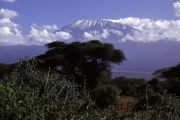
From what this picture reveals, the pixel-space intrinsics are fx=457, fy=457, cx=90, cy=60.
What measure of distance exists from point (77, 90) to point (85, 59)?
23.5 meters

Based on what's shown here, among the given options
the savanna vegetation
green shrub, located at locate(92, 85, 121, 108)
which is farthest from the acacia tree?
green shrub, located at locate(92, 85, 121, 108)

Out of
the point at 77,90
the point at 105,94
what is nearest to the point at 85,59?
the point at 105,94

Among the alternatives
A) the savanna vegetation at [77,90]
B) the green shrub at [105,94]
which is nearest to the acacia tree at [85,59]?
the savanna vegetation at [77,90]

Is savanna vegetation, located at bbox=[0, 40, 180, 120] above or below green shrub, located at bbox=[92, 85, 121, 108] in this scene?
above

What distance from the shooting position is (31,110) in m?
6.28

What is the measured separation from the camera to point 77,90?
40.5ft

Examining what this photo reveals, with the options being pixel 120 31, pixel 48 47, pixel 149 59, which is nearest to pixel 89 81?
pixel 48 47

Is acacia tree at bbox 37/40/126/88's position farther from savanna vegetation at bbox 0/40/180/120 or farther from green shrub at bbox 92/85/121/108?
green shrub at bbox 92/85/121/108

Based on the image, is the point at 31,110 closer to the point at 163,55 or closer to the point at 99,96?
the point at 99,96

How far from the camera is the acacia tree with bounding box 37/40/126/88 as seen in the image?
34.7 metres

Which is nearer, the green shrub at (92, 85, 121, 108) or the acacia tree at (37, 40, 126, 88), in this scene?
the green shrub at (92, 85, 121, 108)

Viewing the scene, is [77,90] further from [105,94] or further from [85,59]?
[85,59]

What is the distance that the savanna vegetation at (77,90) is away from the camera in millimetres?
6367

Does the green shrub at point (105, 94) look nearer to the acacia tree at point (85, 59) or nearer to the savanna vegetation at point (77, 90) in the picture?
the savanna vegetation at point (77, 90)
